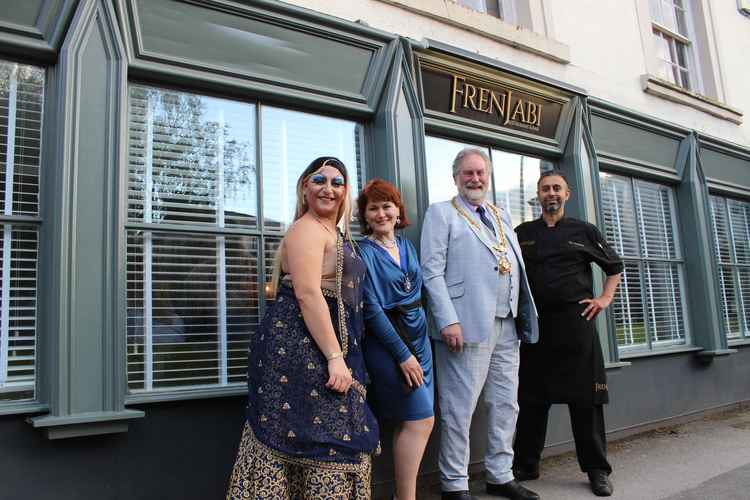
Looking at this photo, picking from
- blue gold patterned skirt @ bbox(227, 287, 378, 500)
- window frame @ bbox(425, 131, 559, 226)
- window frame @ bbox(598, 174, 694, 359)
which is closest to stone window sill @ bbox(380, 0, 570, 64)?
window frame @ bbox(425, 131, 559, 226)

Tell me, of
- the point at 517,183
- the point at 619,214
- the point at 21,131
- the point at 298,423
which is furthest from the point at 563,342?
the point at 21,131

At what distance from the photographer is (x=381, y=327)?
2.91 m

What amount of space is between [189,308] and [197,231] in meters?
0.44

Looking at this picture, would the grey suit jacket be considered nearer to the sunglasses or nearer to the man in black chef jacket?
the man in black chef jacket

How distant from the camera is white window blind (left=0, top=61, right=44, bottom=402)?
2.92 meters

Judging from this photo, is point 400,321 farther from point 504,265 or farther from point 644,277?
point 644,277

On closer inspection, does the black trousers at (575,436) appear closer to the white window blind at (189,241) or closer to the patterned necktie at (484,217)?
the patterned necktie at (484,217)

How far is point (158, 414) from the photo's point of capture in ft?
10.3

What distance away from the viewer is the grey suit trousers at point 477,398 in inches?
133

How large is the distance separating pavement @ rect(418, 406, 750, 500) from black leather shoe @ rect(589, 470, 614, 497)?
0.04 metres

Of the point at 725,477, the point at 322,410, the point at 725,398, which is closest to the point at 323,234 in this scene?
the point at 322,410

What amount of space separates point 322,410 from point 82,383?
1271mm

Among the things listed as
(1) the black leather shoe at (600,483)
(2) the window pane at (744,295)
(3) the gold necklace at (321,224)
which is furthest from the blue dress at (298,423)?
(2) the window pane at (744,295)

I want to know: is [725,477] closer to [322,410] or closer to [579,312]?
[579,312]
